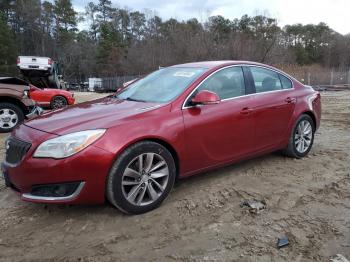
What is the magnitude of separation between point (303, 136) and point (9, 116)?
6441 millimetres

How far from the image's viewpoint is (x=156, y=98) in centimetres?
417

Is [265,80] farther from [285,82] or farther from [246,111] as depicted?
[246,111]

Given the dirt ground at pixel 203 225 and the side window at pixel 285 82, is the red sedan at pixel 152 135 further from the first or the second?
the dirt ground at pixel 203 225

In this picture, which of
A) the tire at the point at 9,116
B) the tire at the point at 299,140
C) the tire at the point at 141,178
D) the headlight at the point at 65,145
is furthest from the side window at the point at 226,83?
the tire at the point at 9,116

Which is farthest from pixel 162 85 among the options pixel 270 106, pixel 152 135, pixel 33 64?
pixel 33 64

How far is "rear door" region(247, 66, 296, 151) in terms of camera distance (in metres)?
4.66

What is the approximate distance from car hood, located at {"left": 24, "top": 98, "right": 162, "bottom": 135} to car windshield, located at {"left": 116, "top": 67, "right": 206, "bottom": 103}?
0.22 meters

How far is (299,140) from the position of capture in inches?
213

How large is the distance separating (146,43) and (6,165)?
183 feet

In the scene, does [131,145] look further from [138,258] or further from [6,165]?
[6,165]

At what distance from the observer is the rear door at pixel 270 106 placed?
4.66 meters

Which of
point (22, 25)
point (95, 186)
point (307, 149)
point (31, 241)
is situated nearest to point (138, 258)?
point (95, 186)

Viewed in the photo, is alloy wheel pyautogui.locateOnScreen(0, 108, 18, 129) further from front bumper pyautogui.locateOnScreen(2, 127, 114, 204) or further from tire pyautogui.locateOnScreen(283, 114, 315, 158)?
tire pyautogui.locateOnScreen(283, 114, 315, 158)

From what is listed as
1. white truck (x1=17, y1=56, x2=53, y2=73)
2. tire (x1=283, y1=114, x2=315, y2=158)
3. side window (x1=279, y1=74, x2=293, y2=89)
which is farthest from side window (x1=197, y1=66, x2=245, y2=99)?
white truck (x1=17, y1=56, x2=53, y2=73)
